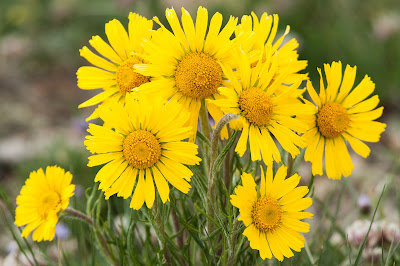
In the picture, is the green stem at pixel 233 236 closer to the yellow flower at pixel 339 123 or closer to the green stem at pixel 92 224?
the yellow flower at pixel 339 123

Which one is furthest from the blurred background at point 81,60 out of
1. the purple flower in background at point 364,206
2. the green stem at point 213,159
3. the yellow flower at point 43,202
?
the green stem at point 213,159

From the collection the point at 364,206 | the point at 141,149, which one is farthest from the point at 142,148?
the point at 364,206

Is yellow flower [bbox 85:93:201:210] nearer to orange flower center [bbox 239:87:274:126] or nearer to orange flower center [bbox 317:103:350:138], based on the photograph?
orange flower center [bbox 239:87:274:126]

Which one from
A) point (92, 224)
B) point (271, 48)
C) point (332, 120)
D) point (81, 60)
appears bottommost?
point (92, 224)

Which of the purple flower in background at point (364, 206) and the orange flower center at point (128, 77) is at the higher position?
the orange flower center at point (128, 77)

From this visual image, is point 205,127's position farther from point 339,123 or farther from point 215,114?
point 339,123
